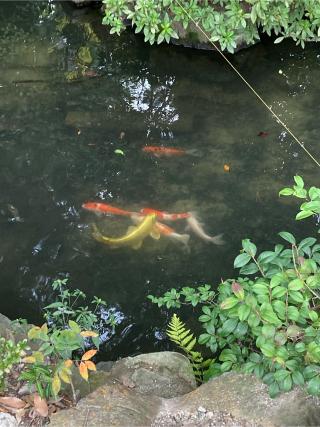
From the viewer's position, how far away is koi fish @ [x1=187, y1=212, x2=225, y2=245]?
15.6 ft

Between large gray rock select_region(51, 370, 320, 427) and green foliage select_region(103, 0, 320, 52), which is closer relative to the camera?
large gray rock select_region(51, 370, 320, 427)

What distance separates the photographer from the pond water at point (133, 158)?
452 cm

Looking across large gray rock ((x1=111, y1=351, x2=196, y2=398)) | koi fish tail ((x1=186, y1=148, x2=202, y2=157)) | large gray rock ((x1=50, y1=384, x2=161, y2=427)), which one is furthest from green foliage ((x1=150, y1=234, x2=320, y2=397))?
koi fish tail ((x1=186, y1=148, x2=202, y2=157))

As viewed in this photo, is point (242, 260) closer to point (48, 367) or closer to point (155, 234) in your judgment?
point (48, 367)

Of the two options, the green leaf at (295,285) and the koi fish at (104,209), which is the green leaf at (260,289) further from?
the koi fish at (104,209)

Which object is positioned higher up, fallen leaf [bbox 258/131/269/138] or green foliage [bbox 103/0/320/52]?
green foliage [bbox 103/0/320/52]

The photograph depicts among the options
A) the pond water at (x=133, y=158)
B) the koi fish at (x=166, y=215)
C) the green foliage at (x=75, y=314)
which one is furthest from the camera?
the koi fish at (x=166, y=215)

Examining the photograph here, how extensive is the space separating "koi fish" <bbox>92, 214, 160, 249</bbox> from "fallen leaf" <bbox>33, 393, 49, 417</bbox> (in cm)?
227

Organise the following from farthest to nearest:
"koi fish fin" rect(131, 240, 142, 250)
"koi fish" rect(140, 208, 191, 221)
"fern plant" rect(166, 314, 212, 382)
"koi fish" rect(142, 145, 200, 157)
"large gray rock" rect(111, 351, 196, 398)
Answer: "koi fish" rect(142, 145, 200, 157), "koi fish" rect(140, 208, 191, 221), "koi fish fin" rect(131, 240, 142, 250), "fern plant" rect(166, 314, 212, 382), "large gray rock" rect(111, 351, 196, 398)

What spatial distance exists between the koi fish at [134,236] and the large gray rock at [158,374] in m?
1.55

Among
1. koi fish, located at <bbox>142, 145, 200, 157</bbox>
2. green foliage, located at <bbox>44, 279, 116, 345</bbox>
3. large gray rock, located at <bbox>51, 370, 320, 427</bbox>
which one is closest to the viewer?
large gray rock, located at <bbox>51, 370, 320, 427</bbox>

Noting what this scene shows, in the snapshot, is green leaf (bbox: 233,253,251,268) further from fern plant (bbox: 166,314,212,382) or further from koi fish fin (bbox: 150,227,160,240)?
koi fish fin (bbox: 150,227,160,240)

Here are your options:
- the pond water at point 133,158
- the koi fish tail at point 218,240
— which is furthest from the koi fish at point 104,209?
the koi fish tail at point 218,240

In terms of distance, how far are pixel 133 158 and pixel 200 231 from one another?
A: 134cm
